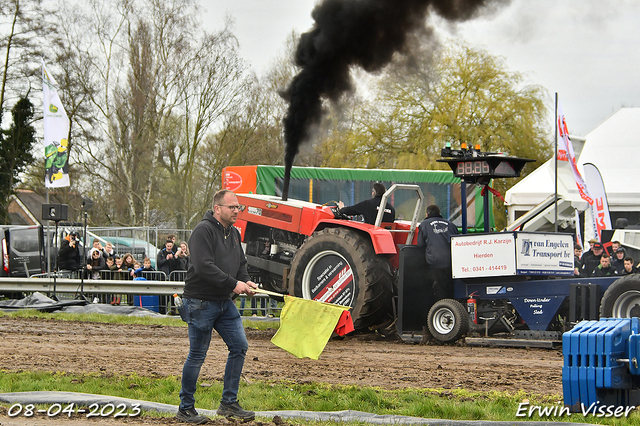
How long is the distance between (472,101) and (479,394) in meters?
26.1

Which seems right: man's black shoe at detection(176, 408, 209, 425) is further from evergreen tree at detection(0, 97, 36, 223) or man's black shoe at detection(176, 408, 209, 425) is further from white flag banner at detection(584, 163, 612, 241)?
evergreen tree at detection(0, 97, 36, 223)

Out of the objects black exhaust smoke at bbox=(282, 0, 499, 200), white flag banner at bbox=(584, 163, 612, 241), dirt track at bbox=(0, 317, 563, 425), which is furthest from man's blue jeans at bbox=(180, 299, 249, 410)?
white flag banner at bbox=(584, 163, 612, 241)

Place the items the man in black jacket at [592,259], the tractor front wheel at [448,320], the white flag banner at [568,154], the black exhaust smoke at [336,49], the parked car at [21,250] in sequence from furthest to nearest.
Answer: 1. the parked car at [21,250]
2. the white flag banner at [568,154]
3. the man in black jacket at [592,259]
4. the black exhaust smoke at [336,49]
5. the tractor front wheel at [448,320]

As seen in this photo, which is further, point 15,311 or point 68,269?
point 68,269

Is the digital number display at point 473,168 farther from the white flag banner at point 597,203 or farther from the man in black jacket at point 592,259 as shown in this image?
the white flag banner at point 597,203

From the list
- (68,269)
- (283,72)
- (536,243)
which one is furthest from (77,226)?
(536,243)

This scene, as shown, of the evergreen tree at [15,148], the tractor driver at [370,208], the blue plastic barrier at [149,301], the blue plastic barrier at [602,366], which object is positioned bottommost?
the blue plastic barrier at [149,301]

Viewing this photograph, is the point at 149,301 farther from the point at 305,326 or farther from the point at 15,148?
the point at 15,148

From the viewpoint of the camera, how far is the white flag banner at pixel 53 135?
65.6 feet

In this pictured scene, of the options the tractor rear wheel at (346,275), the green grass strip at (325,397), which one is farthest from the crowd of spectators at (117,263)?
the green grass strip at (325,397)

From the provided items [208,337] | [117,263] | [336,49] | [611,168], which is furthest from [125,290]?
[611,168]

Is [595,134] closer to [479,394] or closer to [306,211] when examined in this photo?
[306,211]

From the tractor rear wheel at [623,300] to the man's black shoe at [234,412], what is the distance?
5184mm

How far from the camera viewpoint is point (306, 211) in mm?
11109
